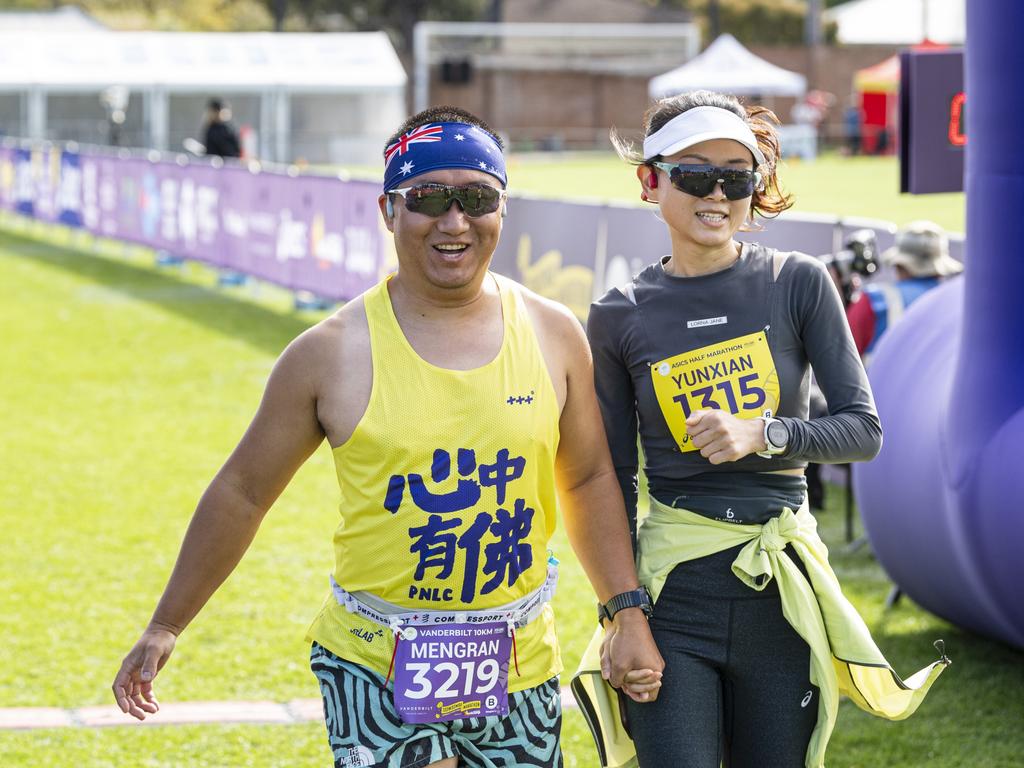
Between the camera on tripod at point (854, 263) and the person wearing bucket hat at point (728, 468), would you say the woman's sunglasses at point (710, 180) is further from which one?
the camera on tripod at point (854, 263)

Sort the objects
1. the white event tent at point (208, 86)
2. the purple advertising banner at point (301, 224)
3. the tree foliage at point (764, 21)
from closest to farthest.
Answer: the purple advertising banner at point (301, 224), the white event tent at point (208, 86), the tree foliage at point (764, 21)

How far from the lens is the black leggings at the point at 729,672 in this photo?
10.6 ft

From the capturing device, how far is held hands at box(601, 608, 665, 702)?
3.22m

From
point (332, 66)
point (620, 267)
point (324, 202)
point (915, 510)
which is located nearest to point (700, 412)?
point (915, 510)

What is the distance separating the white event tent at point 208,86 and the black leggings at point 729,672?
36.4m

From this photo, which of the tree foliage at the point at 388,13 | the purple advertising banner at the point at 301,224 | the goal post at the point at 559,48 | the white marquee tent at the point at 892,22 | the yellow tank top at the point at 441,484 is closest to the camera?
the yellow tank top at the point at 441,484

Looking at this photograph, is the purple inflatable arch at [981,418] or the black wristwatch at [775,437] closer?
the black wristwatch at [775,437]

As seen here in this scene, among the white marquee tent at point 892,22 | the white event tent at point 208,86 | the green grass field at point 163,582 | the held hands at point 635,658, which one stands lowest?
the green grass field at point 163,582

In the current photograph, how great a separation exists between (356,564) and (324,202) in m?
13.5

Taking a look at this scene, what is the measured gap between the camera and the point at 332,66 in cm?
4172

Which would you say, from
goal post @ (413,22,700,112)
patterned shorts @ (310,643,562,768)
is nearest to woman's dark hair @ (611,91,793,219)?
patterned shorts @ (310,643,562,768)

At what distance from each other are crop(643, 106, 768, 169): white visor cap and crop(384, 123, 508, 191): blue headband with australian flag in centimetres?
39

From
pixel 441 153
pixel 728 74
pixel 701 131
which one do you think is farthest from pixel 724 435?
pixel 728 74

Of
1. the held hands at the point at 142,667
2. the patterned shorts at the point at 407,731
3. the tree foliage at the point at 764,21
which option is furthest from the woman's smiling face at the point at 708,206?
the tree foliage at the point at 764,21
